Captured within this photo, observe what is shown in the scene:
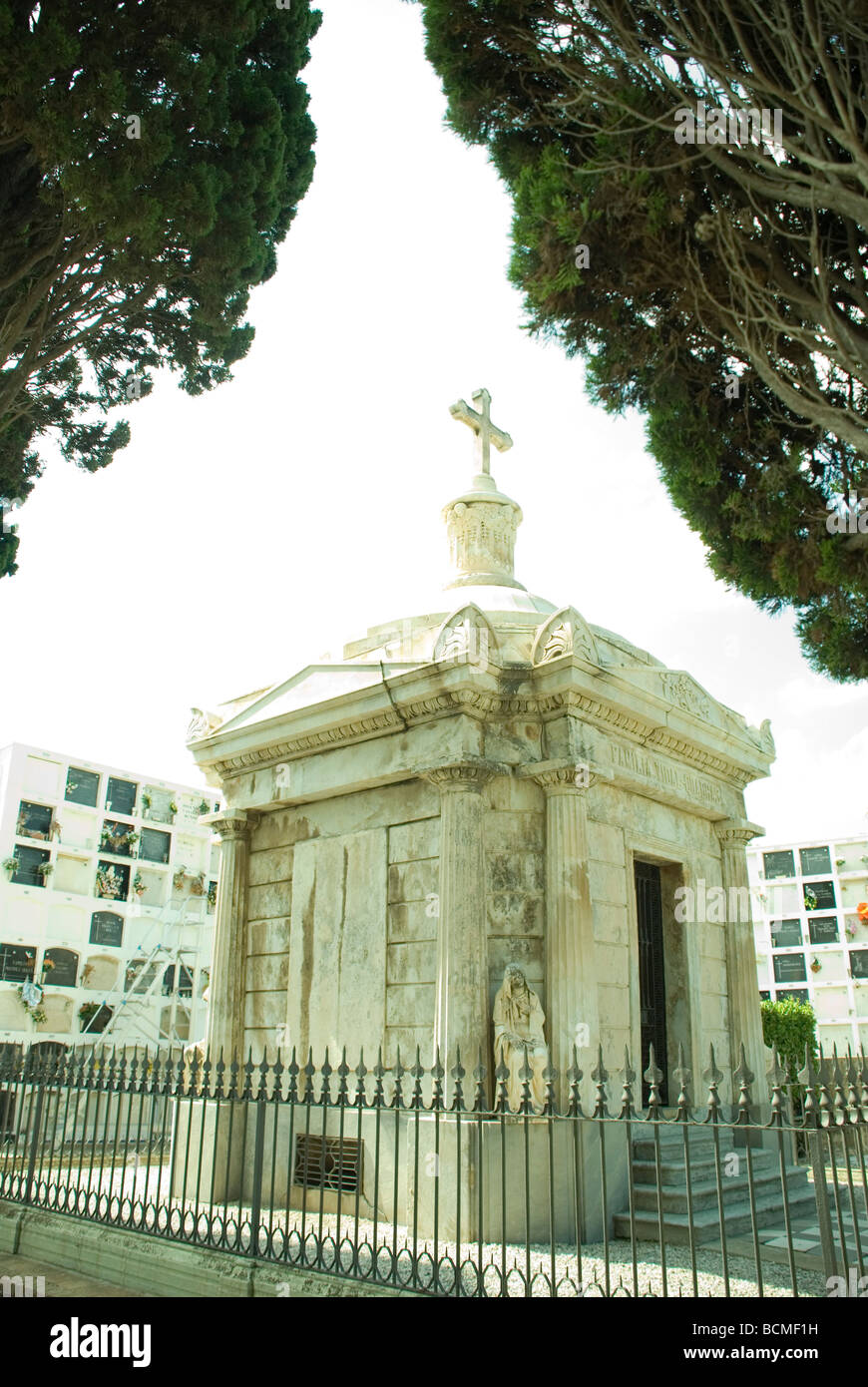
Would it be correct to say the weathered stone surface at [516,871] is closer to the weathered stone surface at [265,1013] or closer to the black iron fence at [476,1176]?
the black iron fence at [476,1176]

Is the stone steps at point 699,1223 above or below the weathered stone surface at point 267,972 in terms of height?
below

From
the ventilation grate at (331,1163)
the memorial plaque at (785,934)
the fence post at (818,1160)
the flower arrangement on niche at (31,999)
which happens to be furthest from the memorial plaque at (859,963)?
the fence post at (818,1160)

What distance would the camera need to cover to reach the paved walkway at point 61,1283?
Result: 6.21 meters

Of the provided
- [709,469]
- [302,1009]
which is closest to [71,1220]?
[302,1009]

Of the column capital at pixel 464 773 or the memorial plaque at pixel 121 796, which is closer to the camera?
the column capital at pixel 464 773

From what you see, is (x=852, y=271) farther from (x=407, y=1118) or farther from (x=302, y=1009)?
(x=302, y=1009)

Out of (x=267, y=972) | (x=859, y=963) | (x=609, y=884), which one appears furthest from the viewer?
→ (x=859, y=963)

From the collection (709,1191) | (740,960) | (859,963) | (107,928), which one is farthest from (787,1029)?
→ (107,928)

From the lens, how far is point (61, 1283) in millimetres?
6527

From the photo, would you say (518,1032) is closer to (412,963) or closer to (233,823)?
(412,963)

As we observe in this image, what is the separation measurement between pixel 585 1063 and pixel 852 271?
5.58 m

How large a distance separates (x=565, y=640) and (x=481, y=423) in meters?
4.06

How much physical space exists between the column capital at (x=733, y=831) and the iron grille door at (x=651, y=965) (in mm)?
1113

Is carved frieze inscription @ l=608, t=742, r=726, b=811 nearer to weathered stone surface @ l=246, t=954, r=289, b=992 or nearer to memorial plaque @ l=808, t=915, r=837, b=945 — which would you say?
weathered stone surface @ l=246, t=954, r=289, b=992
